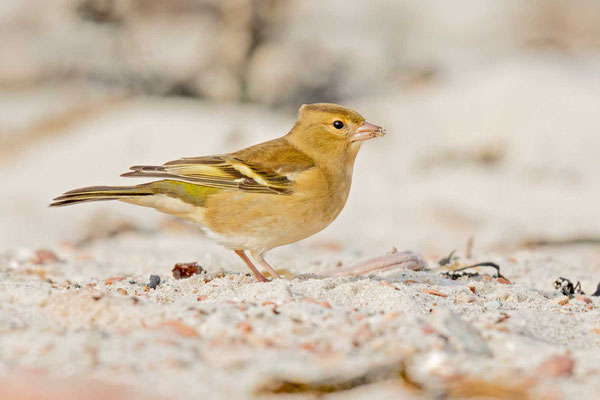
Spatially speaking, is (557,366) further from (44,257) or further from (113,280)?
(44,257)

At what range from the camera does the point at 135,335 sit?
328 cm

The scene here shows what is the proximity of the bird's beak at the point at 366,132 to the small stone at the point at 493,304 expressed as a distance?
→ 144 cm

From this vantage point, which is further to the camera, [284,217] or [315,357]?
[284,217]

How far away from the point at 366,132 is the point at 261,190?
2.66ft

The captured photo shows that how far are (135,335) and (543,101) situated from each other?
890 centimetres

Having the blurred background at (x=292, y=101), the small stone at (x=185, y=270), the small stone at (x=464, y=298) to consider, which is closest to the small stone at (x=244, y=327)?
the small stone at (x=464, y=298)

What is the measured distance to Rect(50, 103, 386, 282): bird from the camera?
5.05m

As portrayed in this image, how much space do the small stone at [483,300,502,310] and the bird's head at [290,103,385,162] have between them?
56.7 inches

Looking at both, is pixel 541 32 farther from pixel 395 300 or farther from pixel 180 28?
pixel 395 300

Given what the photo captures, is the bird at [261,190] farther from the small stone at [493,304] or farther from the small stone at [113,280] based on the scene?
the small stone at [493,304]

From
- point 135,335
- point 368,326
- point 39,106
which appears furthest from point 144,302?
point 39,106

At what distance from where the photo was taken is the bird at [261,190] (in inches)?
199

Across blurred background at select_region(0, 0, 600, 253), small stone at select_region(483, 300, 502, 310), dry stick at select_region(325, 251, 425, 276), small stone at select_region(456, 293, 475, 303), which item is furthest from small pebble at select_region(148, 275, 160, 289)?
blurred background at select_region(0, 0, 600, 253)

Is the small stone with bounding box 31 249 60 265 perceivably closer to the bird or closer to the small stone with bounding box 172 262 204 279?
the bird
